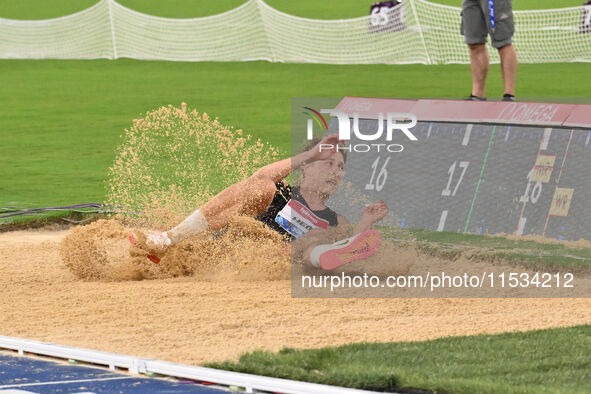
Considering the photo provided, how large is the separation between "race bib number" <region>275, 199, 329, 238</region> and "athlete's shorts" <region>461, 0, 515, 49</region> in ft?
9.94

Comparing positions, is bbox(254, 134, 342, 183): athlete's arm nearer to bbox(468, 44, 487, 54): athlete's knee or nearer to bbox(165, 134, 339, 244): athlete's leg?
bbox(165, 134, 339, 244): athlete's leg

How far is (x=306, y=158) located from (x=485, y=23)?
3223 mm

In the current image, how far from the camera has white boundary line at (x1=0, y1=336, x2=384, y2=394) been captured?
448 cm

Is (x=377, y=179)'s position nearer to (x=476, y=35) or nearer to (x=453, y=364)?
(x=476, y=35)

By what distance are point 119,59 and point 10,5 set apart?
547 inches

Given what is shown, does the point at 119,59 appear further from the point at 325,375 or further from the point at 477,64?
the point at 325,375

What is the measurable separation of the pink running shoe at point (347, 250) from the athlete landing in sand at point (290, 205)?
0.10m

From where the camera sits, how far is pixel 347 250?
23.9ft

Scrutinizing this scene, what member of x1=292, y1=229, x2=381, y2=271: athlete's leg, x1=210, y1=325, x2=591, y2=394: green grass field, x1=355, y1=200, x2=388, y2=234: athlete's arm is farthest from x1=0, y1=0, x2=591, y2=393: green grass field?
x1=292, y1=229, x2=381, y2=271: athlete's leg

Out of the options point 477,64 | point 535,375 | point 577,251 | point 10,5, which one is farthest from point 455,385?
point 10,5

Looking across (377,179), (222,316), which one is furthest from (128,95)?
(222,316)

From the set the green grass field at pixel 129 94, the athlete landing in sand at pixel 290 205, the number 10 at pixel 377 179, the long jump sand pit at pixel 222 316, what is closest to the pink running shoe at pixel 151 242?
the athlete landing in sand at pixel 290 205

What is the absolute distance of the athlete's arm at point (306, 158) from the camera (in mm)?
7512

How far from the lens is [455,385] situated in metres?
4.40
